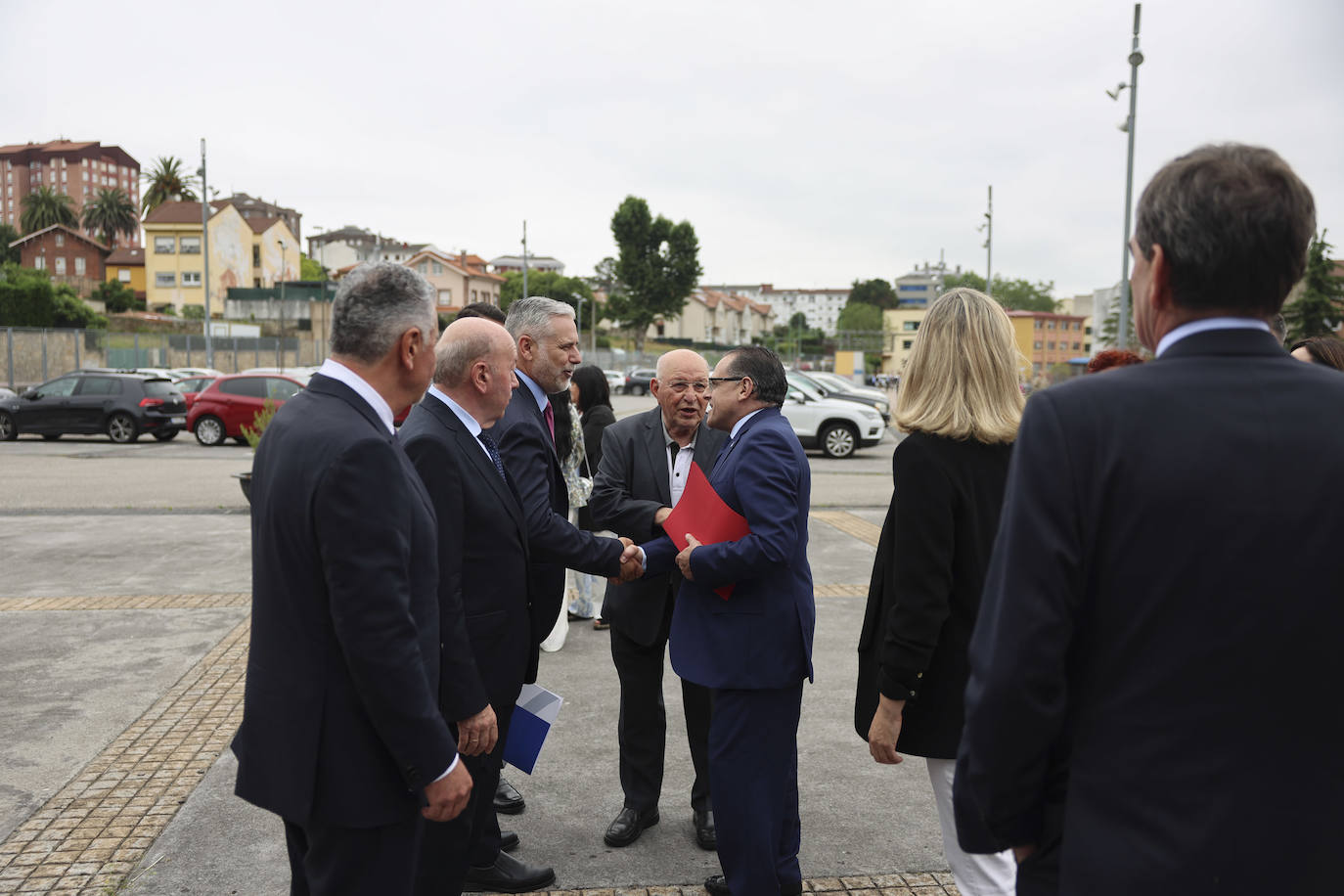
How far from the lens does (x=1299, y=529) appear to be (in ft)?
4.72

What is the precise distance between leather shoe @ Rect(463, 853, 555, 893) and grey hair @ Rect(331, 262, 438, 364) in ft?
7.13

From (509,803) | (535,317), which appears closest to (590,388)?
(535,317)

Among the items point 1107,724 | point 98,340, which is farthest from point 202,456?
point 98,340

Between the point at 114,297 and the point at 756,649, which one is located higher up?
the point at 114,297

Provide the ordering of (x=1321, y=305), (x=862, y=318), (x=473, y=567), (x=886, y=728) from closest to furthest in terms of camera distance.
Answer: (x=886, y=728) → (x=473, y=567) → (x=1321, y=305) → (x=862, y=318)

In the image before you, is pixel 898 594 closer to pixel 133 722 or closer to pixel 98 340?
pixel 133 722

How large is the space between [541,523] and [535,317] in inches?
45.3

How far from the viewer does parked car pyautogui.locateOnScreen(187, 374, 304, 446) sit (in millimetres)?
21469

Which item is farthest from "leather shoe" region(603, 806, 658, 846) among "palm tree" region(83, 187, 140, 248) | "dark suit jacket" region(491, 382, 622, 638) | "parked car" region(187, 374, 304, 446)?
"palm tree" region(83, 187, 140, 248)

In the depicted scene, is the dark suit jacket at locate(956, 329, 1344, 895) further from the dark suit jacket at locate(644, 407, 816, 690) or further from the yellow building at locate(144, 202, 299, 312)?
the yellow building at locate(144, 202, 299, 312)

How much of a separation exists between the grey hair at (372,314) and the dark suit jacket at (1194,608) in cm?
148

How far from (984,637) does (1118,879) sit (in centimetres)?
40

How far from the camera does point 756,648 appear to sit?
3.32 m

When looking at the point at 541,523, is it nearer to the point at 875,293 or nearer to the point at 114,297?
the point at 114,297
